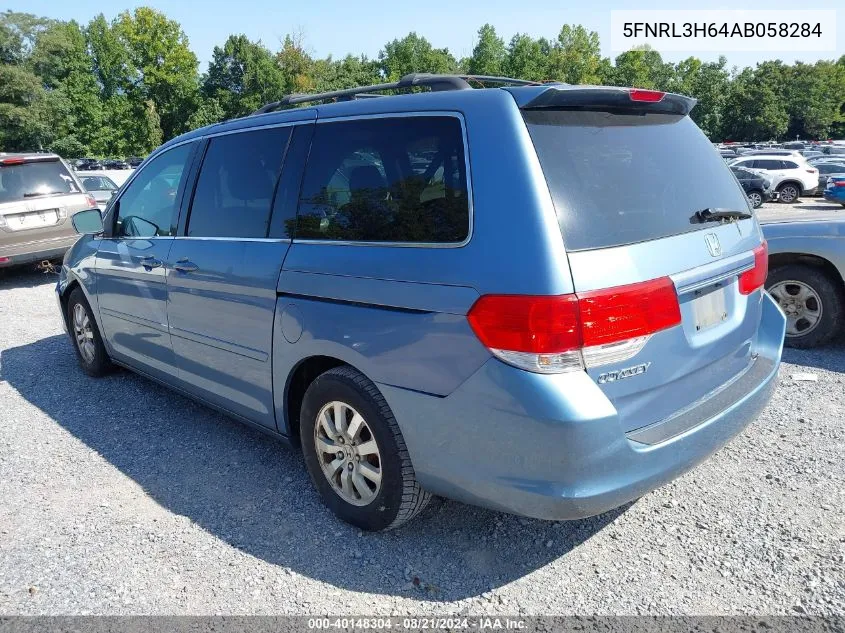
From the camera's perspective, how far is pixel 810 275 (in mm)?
5172

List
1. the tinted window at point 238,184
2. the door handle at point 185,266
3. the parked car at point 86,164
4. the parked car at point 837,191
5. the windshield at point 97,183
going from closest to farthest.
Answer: the tinted window at point 238,184
the door handle at point 185,266
the windshield at point 97,183
the parked car at point 837,191
the parked car at point 86,164

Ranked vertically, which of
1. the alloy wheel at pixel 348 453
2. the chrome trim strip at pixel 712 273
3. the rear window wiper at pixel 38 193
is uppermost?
the rear window wiper at pixel 38 193

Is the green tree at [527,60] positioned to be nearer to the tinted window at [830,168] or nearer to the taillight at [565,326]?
the tinted window at [830,168]

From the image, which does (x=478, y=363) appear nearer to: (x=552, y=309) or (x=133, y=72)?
(x=552, y=309)

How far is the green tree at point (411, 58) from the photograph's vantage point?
71.4 meters

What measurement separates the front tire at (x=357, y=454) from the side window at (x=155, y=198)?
5.61ft

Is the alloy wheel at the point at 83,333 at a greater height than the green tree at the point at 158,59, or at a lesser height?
lesser

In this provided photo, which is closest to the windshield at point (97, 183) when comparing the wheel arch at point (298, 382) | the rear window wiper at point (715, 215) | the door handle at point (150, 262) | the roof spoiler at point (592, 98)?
the door handle at point (150, 262)

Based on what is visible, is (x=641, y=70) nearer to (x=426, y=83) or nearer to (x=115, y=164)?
(x=115, y=164)

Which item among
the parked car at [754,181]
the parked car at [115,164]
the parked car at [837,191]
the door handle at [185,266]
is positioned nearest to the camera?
the door handle at [185,266]

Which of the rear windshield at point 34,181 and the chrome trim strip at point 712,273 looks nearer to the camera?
the chrome trim strip at point 712,273

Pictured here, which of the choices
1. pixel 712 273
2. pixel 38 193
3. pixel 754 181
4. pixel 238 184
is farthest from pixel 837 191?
pixel 238 184

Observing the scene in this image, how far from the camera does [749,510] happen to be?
2.96 metres

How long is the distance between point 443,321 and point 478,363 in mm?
200
